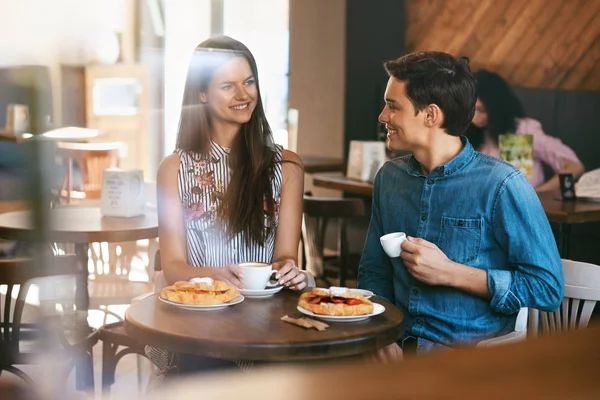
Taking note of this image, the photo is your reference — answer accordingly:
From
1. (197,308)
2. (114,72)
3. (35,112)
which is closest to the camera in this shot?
(197,308)

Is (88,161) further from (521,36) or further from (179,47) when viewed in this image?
(521,36)

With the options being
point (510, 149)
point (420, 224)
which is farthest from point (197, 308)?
point (510, 149)

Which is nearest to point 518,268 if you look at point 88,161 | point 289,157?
point 289,157

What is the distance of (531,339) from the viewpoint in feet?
1.07

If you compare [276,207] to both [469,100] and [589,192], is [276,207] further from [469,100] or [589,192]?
[589,192]

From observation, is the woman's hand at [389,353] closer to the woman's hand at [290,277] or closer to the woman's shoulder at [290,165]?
the woman's hand at [290,277]

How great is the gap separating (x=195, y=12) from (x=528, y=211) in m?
0.87

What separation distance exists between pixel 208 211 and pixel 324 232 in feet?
6.27

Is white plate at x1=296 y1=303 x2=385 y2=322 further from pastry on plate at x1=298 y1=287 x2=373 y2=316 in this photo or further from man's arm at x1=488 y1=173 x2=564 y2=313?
man's arm at x1=488 y1=173 x2=564 y2=313

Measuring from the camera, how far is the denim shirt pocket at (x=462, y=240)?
142cm

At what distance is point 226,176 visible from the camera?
170 cm

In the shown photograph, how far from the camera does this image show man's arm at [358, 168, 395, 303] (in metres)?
1.58

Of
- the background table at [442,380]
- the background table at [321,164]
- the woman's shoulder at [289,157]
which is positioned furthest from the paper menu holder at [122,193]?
the background table at [442,380]

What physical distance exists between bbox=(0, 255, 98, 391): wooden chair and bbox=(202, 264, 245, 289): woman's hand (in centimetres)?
47
